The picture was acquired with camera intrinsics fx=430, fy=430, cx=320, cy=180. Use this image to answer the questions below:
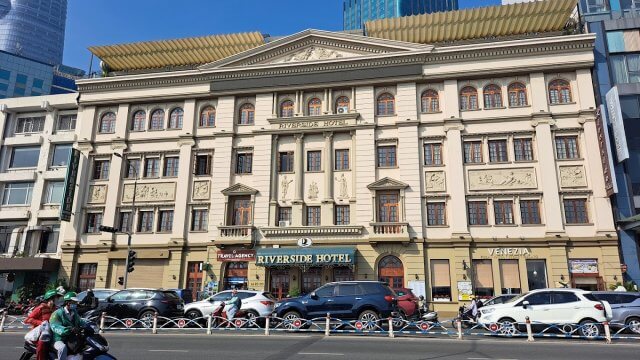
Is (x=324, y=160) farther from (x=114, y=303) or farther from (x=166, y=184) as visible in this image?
(x=114, y=303)

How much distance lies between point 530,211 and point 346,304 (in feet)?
52.3

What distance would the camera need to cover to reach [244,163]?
30.7 meters

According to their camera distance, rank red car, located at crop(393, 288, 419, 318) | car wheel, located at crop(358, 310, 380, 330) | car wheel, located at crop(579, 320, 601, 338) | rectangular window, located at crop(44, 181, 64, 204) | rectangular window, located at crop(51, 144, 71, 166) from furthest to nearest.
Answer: rectangular window, located at crop(51, 144, 71, 166), rectangular window, located at crop(44, 181, 64, 204), red car, located at crop(393, 288, 419, 318), car wheel, located at crop(358, 310, 380, 330), car wheel, located at crop(579, 320, 601, 338)

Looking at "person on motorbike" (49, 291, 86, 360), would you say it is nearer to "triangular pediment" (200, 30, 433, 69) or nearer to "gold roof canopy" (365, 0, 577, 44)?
"triangular pediment" (200, 30, 433, 69)

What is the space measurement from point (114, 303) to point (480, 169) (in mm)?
21772

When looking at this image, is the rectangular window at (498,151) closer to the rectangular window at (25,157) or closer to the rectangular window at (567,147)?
the rectangular window at (567,147)

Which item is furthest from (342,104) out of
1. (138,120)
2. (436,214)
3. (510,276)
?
(138,120)

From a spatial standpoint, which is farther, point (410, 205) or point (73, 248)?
point (73, 248)

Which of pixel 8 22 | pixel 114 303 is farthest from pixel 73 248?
pixel 8 22

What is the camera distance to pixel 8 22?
146375mm

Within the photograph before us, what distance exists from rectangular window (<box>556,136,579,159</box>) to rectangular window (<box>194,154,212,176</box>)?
76.0 ft

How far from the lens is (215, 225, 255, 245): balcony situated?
28125 mm

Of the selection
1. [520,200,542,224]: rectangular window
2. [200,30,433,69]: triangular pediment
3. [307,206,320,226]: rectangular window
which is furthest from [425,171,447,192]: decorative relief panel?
[200,30,433,69]: triangular pediment

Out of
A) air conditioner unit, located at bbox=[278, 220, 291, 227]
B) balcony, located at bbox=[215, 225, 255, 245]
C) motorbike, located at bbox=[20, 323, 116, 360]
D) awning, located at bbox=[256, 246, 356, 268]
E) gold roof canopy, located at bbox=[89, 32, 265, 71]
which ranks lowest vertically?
motorbike, located at bbox=[20, 323, 116, 360]
